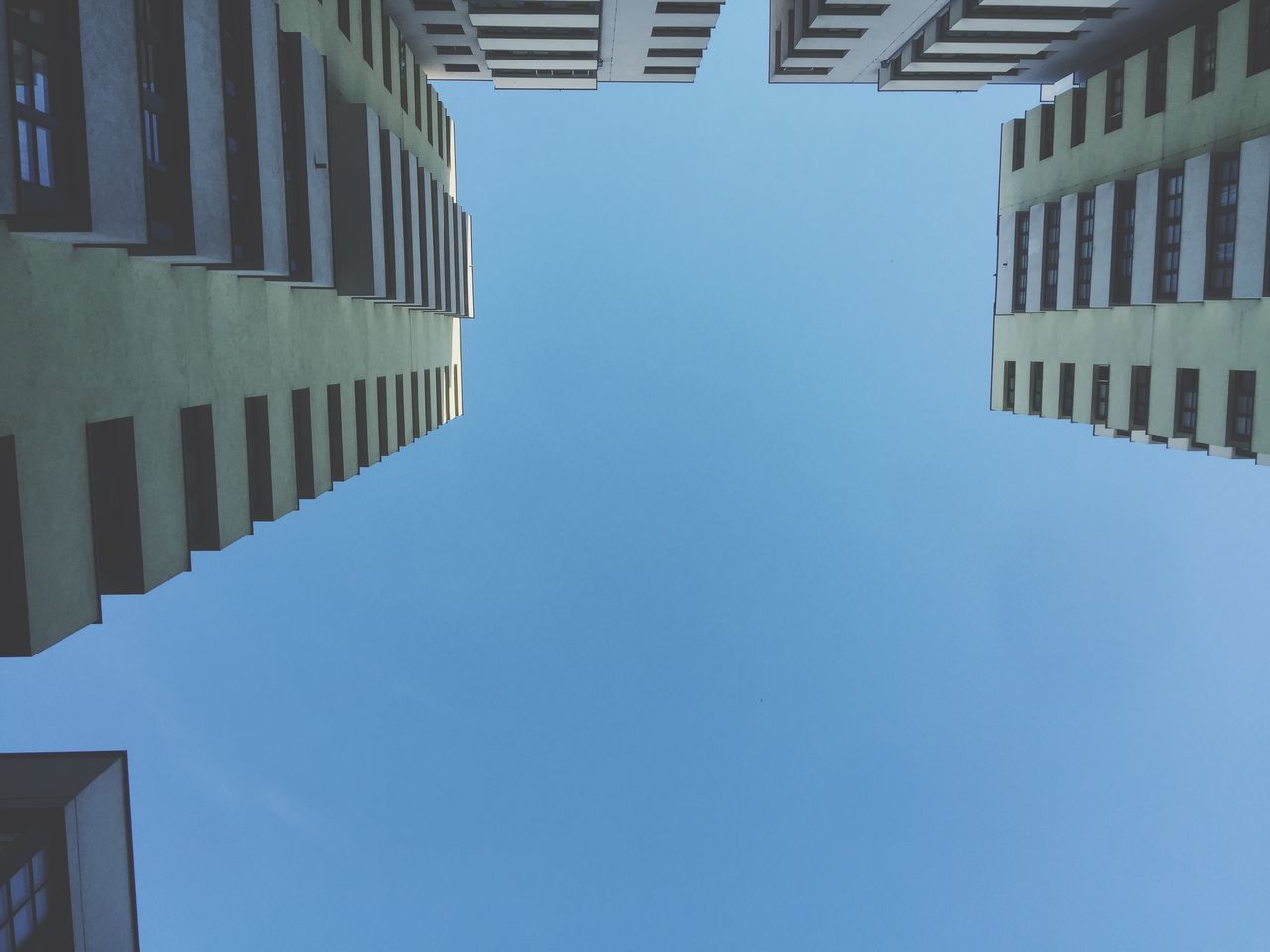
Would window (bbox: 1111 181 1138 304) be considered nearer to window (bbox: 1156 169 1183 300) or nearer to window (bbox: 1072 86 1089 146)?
window (bbox: 1156 169 1183 300)

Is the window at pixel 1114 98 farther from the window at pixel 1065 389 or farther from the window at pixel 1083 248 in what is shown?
the window at pixel 1065 389

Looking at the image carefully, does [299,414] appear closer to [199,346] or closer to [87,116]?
[199,346]

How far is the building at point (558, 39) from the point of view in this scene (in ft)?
137

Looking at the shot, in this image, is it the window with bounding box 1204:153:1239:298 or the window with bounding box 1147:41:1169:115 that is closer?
the window with bounding box 1204:153:1239:298

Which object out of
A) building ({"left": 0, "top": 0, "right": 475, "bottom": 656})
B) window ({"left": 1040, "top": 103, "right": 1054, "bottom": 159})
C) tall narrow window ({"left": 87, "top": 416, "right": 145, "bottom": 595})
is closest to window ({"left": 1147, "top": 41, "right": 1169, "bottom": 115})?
window ({"left": 1040, "top": 103, "right": 1054, "bottom": 159})

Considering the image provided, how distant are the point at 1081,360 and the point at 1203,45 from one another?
13.9 metres

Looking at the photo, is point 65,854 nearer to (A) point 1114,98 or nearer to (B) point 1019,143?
(A) point 1114,98

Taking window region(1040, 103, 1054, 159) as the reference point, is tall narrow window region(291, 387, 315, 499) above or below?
below

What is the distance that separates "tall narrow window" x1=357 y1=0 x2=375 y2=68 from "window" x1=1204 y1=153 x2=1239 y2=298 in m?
31.4

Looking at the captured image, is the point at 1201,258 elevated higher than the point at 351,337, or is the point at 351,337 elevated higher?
the point at 1201,258

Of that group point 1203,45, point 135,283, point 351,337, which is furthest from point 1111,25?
point 135,283

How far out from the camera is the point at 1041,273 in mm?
43312

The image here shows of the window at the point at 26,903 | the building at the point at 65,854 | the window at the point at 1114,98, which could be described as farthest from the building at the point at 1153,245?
the window at the point at 26,903

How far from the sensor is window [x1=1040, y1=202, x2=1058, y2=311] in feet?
140
